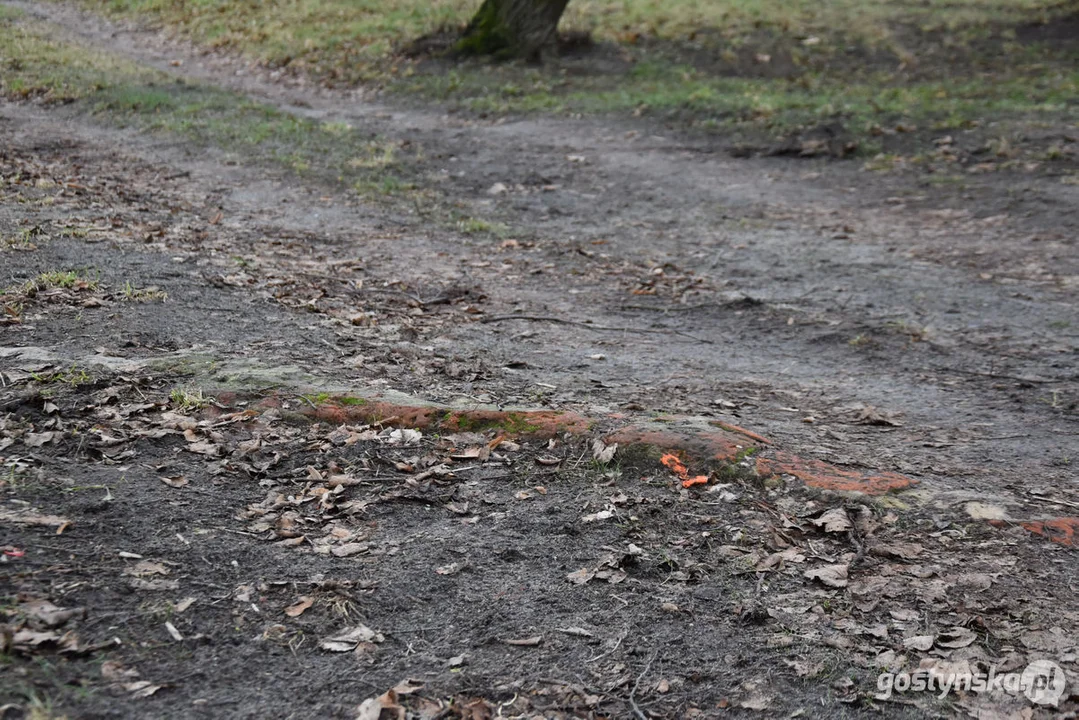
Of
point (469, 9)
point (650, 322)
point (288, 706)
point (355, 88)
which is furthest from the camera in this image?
point (469, 9)

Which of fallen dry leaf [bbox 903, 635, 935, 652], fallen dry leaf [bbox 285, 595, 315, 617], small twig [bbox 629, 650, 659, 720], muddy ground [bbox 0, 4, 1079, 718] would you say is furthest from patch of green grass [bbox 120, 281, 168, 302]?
fallen dry leaf [bbox 903, 635, 935, 652]

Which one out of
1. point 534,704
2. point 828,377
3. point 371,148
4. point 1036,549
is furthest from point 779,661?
point 371,148

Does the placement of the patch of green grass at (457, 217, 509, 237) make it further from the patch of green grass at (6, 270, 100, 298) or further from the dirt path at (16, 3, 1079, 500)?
the patch of green grass at (6, 270, 100, 298)

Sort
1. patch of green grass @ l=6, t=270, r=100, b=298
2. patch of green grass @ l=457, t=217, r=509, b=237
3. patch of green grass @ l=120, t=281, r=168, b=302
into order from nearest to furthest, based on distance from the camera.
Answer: patch of green grass @ l=6, t=270, r=100, b=298, patch of green grass @ l=120, t=281, r=168, b=302, patch of green grass @ l=457, t=217, r=509, b=237

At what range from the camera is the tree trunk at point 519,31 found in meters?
15.3

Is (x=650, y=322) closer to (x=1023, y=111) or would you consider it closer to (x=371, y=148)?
(x=371, y=148)

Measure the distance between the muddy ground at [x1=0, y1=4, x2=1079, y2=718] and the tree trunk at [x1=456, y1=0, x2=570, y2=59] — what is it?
8.44m

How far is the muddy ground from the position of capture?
2.84 metres

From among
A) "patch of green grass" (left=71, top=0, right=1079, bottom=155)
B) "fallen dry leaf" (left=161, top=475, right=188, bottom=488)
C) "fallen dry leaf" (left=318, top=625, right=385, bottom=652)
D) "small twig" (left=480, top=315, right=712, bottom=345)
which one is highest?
"patch of green grass" (left=71, top=0, right=1079, bottom=155)

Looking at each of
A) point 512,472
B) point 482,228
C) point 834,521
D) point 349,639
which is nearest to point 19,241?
point 482,228

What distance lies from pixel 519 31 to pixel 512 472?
1292 centimetres

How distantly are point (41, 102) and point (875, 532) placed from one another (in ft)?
40.3

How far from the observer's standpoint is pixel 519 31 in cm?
1538

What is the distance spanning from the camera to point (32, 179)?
26.8 ft
